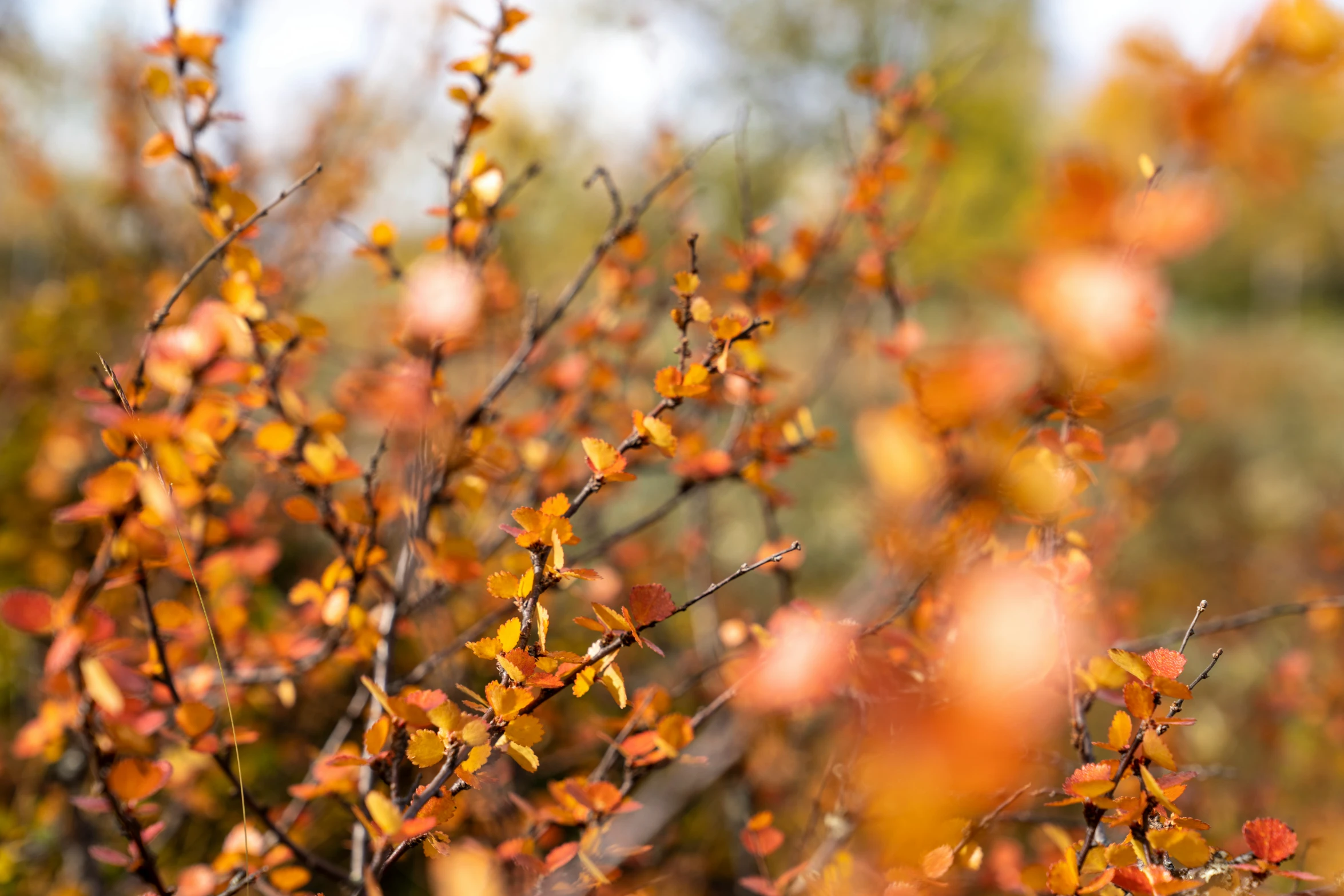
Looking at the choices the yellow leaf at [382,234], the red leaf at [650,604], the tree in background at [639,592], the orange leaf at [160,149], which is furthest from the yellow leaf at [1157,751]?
the orange leaf at [160,149]

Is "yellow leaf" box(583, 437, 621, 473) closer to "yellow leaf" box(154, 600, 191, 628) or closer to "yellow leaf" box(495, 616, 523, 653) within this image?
"yellow leaf" box(495, 616, 523, 653)

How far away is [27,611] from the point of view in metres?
0.62

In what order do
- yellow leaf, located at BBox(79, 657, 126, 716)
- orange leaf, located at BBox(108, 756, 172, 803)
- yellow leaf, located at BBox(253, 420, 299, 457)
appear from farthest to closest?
yellow leaf, located at BBox(253, 420, 299, 457) → orange leaf, located at BBox(108, 756, 172, 803) → yellow leaf, located at BBox(79, 657, 126, 716)

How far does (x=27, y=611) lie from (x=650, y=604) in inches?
19.5

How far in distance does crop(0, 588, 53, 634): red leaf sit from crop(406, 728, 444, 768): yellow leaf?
0.29 meters

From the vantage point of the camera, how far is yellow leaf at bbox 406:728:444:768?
2.17ft

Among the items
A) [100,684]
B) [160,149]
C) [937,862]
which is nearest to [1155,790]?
[937,862]

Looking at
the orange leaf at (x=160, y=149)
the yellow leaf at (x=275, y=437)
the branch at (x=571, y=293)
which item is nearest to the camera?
the yellow leaf at (x=275, y=437)

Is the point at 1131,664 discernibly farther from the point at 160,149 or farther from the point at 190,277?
the point at 160,149

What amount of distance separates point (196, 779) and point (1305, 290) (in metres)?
22.2

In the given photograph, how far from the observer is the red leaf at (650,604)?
2.38 feet

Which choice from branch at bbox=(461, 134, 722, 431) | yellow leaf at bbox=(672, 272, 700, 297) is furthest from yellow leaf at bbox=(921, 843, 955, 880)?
branch at bbox=(461, 134, 722, 431)

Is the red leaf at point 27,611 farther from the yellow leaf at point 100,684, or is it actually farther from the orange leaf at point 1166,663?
the orange leaf at point 1166,663

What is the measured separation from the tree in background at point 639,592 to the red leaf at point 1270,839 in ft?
0.10
